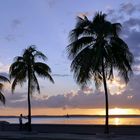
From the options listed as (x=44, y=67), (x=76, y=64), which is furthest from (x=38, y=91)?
(x=76, y=64)

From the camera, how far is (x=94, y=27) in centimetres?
4112

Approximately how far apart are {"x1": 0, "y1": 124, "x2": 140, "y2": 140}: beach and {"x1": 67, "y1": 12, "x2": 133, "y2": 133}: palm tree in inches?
105

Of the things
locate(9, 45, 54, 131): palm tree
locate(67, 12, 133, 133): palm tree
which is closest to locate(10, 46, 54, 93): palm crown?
locate(9, 45, 54, 131): palm tree

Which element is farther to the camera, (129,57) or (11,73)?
(11,73)

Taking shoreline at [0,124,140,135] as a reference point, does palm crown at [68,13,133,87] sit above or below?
above

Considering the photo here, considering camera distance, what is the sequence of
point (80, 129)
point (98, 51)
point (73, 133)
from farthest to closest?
point (80, 129)
point (73, 133)
point (98, 51)

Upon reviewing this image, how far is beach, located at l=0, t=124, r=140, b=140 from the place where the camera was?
42.6 meters

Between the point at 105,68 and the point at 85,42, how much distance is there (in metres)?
2.71

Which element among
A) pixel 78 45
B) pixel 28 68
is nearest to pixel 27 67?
pixel 28 68

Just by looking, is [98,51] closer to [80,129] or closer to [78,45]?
[78,45]

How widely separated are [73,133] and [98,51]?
43.2 feet

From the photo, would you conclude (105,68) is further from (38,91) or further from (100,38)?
(38,91)

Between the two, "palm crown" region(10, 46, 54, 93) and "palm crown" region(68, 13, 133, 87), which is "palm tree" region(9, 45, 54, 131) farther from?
"palm crown" region(68, 13, 133, 87)

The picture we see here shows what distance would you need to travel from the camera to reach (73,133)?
5084 centimetres
